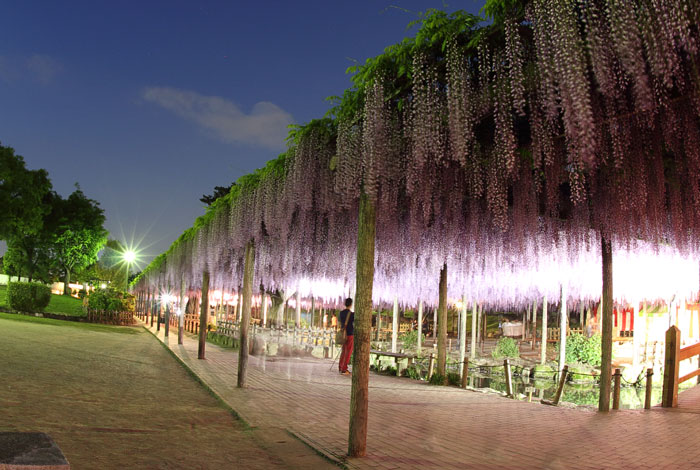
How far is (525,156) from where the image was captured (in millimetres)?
6527

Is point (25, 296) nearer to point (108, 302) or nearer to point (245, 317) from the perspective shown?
point (108, 302)

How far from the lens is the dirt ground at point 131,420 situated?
15.0 ft

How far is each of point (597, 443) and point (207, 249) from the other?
9.84 meters

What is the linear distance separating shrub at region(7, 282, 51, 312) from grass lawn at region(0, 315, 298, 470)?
1714 cm

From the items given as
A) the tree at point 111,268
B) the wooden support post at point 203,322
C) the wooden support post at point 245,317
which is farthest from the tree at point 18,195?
the wooden support post at point 245,317

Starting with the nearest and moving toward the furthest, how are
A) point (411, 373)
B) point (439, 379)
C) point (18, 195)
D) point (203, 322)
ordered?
point (439, 379)
point (411, 373)
point (203, 322)
point (18, 195)

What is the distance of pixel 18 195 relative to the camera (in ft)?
101

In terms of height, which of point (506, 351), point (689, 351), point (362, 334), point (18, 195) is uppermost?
point (18, 195)

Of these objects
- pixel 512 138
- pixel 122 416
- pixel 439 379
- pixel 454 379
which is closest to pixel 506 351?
pixel 454 379

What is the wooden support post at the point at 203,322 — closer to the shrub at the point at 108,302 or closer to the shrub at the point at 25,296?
the shrub at the point at 25,296

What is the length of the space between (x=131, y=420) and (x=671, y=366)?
797 centimetres

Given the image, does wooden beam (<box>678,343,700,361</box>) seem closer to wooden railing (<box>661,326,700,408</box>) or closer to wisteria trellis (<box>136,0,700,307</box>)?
wooden railing (<box>661,326,700,408</box>)

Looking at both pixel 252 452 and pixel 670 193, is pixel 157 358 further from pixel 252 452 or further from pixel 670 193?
pixel 670 193

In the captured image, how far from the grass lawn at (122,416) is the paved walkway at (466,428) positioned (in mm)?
590
